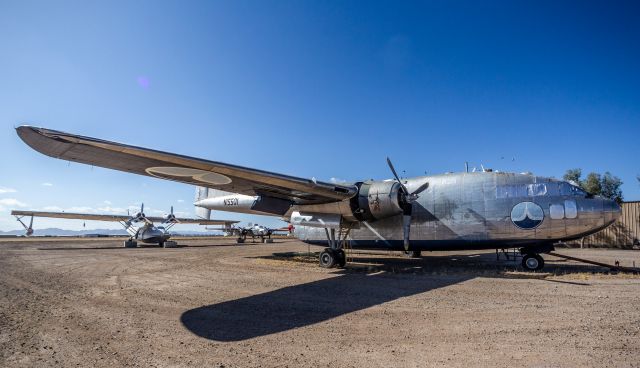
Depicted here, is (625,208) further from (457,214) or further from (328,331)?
(328,331)

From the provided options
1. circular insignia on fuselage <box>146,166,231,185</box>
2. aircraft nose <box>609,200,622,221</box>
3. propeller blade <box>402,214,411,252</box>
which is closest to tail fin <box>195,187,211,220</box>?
circular insignia on fuselage <box>146,166,231,185</box>

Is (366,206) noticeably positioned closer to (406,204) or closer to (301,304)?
(406,204)

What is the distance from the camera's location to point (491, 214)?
1241 centimetres

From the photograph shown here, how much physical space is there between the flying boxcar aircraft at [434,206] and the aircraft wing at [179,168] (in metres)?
0.04

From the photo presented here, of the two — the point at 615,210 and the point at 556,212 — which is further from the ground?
the point at 615,210

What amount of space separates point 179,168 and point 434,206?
9801 mm

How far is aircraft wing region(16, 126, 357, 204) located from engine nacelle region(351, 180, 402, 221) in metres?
0.52

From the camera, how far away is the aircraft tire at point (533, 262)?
1188cm

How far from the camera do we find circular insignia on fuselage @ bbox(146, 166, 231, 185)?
9.75m

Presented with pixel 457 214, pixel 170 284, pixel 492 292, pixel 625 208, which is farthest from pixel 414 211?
pixel 625 208

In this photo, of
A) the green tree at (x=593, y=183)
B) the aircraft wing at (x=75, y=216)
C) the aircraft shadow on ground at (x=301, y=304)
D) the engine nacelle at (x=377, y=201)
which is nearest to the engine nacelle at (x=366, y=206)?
the engine nacelle at (x=377, y=201)

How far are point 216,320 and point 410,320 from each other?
3.37m

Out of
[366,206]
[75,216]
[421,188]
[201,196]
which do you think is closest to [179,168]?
[366,206]

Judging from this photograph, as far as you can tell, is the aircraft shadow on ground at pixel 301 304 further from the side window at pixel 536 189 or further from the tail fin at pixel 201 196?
the tail fin at pixel 201 196
